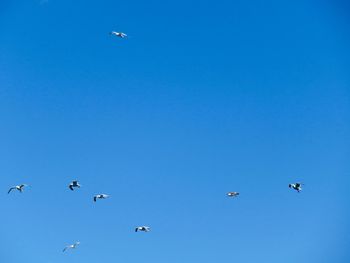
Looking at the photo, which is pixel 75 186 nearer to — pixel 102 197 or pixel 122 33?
pixel 102 197

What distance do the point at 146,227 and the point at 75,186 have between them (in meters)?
10.9

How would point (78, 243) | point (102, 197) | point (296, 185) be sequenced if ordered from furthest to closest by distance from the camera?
point (78, 243)
point (102, 197)
point (296, 185)

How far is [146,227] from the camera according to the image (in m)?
74.6

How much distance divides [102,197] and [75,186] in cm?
438

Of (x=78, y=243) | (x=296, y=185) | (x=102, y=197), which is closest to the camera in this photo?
(x=296, y=185)

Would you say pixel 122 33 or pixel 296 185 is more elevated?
pixel 122 33

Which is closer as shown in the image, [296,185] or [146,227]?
[296,185]

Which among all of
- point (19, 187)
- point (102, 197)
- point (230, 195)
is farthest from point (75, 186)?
point (230, 195)

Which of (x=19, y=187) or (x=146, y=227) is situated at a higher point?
(x=19, y=187)

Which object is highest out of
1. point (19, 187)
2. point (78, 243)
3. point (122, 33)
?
point (122, 33)

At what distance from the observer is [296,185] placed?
6888 cm

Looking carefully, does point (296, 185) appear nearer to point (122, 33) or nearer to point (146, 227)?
point (146, 227)

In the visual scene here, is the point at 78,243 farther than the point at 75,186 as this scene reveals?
Yes

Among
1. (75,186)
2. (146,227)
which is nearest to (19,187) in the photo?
(75,186)
